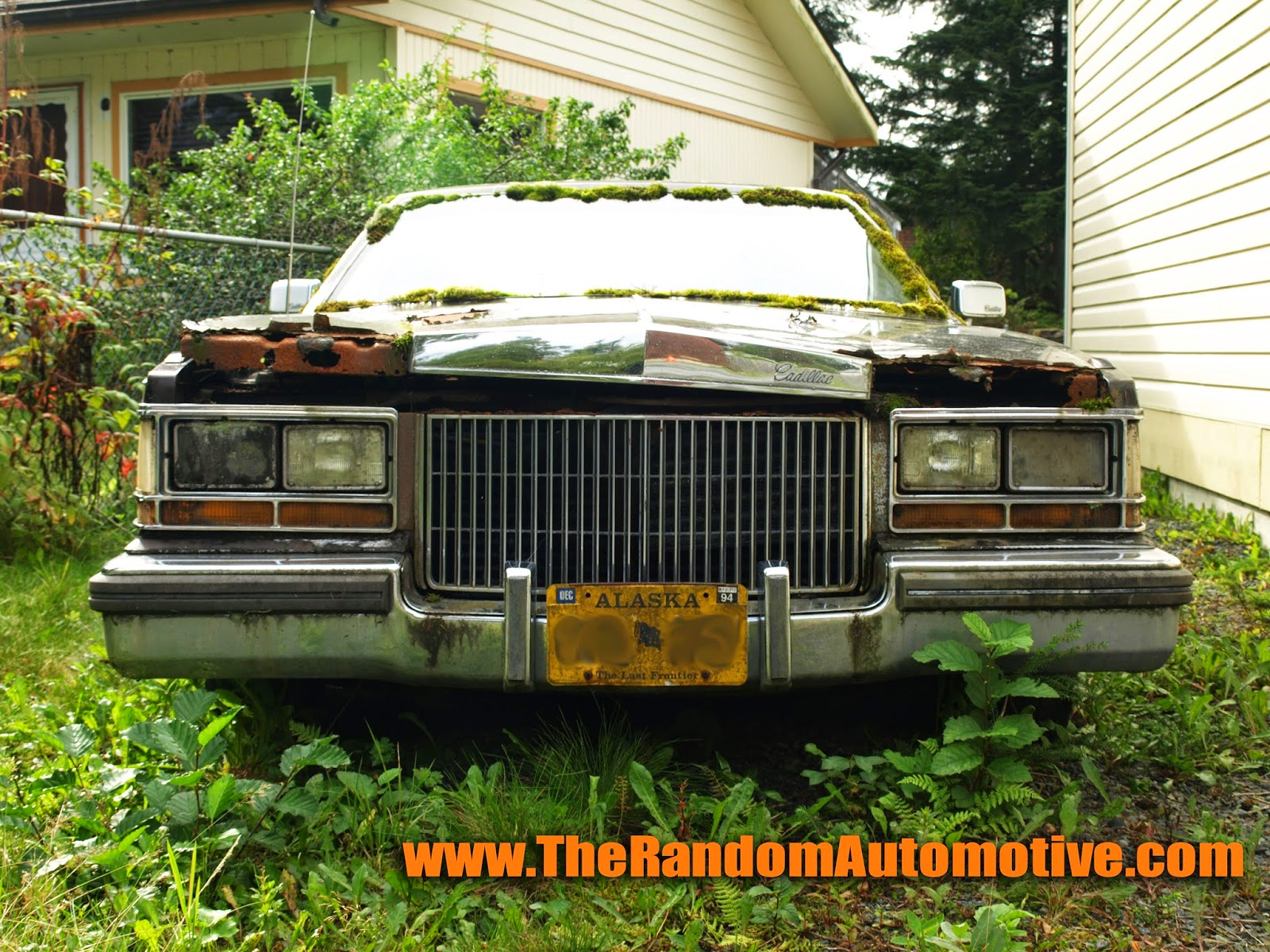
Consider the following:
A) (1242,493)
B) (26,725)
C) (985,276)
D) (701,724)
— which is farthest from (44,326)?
(985,276)

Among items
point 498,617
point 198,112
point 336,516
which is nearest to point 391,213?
point 336,516

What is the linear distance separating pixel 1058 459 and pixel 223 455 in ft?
6.25

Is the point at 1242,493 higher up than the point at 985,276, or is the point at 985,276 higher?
the point at 985,276

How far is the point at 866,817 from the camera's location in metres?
2.72

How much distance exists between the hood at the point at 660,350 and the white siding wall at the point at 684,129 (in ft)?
23.9

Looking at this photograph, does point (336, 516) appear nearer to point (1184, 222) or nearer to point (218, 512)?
point (218, 512)

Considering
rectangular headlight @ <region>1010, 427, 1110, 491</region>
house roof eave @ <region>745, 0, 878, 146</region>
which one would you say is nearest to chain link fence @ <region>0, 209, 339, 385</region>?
rectangular headlight @ <region>1010, 427, 1110, 491</region>

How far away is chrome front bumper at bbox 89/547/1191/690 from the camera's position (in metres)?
2.52

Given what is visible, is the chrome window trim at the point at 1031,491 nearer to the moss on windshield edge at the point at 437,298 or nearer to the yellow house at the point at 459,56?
the moss on windshield edge at the point at 437,298

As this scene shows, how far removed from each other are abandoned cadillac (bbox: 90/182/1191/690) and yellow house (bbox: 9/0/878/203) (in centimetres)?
669

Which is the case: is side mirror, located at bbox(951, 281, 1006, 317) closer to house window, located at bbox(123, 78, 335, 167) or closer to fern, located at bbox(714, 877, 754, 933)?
fern, located at bbox(714, 877, 754, 933)

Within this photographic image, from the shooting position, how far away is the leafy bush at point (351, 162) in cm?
760

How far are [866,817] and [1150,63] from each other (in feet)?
22.1

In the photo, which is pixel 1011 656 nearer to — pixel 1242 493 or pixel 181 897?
pixel 181 897
